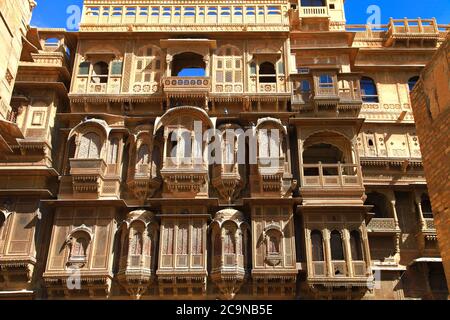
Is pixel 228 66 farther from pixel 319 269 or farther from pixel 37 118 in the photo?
pixel 319 269

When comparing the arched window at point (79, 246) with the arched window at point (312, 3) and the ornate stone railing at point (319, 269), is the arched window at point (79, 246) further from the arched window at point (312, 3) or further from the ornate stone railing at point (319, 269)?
the arched window at point (312, 3)

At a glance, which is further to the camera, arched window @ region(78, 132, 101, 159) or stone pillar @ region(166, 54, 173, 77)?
stone pillar @ region(166, 54, 173, 77)

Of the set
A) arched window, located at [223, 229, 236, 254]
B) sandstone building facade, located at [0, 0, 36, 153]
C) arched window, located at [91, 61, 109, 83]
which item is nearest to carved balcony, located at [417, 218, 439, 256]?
arched window, located at [223, 229, 236, 254]

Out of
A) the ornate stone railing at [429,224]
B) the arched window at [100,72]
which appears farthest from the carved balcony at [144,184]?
the ornate stone railing at [429,224]

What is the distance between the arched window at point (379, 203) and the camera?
67.0ft

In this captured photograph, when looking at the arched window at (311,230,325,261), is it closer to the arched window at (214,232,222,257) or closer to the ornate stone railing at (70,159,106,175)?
the arched window at (214,232,222,257)

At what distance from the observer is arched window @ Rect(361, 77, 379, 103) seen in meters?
22.3

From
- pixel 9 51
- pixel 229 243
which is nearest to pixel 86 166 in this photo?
pixel 9 51

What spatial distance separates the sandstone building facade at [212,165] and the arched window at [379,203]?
3.9 inches

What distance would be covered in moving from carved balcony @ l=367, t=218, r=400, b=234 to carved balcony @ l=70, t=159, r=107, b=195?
11.1 m

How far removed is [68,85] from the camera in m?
21.3

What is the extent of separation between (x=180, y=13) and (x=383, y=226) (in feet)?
43.3

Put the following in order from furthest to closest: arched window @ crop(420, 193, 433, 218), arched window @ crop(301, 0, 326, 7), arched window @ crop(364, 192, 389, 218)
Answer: arched window @ crop(301, 0, 326, 7), arched window @ crop(364, 192, 389, 218), arched window @ crop(420, 193, 433, 218)

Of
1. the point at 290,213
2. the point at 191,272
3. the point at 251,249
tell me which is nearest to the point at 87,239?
the point at 191,272
